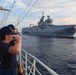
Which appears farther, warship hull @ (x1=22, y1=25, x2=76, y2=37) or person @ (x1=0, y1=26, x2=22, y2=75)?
warship hull @ (x1=22, y1=25, x2=76, y2=37)

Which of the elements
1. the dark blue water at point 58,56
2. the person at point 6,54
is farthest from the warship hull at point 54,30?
the person at point 6,54

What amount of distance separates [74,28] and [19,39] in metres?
95.6

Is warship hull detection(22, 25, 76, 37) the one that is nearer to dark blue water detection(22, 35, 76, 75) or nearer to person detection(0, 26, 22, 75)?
dark blue water detection(22, 35, 76, 75)

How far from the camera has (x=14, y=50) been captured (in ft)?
8.71

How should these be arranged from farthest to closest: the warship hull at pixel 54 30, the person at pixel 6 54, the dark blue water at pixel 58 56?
1. the warship hull at pixel 54 30
2. the dark blue water at pixel 58 56
3. the person at pixel 6 54

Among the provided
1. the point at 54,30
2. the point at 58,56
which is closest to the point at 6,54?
the point at 58,56

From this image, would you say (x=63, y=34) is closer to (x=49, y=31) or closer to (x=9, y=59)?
(x=49, y=31)

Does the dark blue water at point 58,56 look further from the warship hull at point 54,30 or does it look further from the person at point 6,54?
the warship hull at point 54,30

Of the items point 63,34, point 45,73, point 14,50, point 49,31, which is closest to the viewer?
point 14,50

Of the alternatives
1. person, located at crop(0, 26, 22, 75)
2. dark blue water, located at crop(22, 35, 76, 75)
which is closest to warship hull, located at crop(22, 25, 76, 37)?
dark blue water, located at crop(22, 35, 76, 75)

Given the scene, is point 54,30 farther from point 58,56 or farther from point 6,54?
point 6,54

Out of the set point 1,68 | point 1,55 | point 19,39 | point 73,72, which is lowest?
point 73,72

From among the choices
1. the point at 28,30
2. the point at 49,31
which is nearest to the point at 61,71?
the point at 49,31

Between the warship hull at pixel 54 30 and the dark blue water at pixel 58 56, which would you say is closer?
the dark blue water at pixel 58 56
